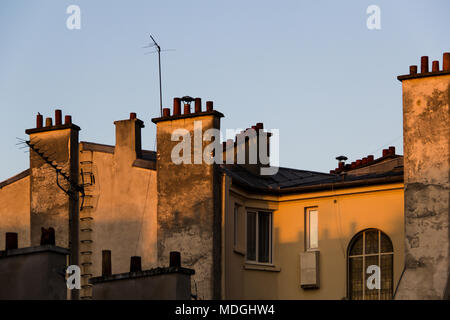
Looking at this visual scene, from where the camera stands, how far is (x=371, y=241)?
33.7 metres

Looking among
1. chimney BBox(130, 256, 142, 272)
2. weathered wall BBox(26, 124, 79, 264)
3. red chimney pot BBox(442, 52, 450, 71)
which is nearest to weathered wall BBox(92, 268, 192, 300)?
chimney BBox(130, 256, 142, 272)

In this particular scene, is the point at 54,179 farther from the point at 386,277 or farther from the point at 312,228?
the point at 386,277

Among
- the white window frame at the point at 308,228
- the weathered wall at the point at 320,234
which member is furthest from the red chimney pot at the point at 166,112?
the white window frame at the point at 308,228

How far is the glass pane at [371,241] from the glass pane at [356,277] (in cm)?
42

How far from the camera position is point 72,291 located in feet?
112

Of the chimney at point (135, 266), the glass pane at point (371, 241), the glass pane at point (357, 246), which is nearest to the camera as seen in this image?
the chimney at point (135, 266)

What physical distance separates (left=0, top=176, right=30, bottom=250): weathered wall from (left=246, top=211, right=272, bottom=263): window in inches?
282

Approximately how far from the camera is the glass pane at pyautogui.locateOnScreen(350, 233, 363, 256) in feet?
111

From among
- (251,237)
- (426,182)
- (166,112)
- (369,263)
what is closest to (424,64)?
(426,182)

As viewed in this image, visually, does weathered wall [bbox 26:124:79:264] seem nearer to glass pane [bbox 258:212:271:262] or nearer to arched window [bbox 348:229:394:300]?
glass pane [bbox 258:212:271:262]

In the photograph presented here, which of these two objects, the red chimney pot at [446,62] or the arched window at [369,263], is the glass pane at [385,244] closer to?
the arched window at [369,263]

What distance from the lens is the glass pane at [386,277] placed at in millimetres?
33062
